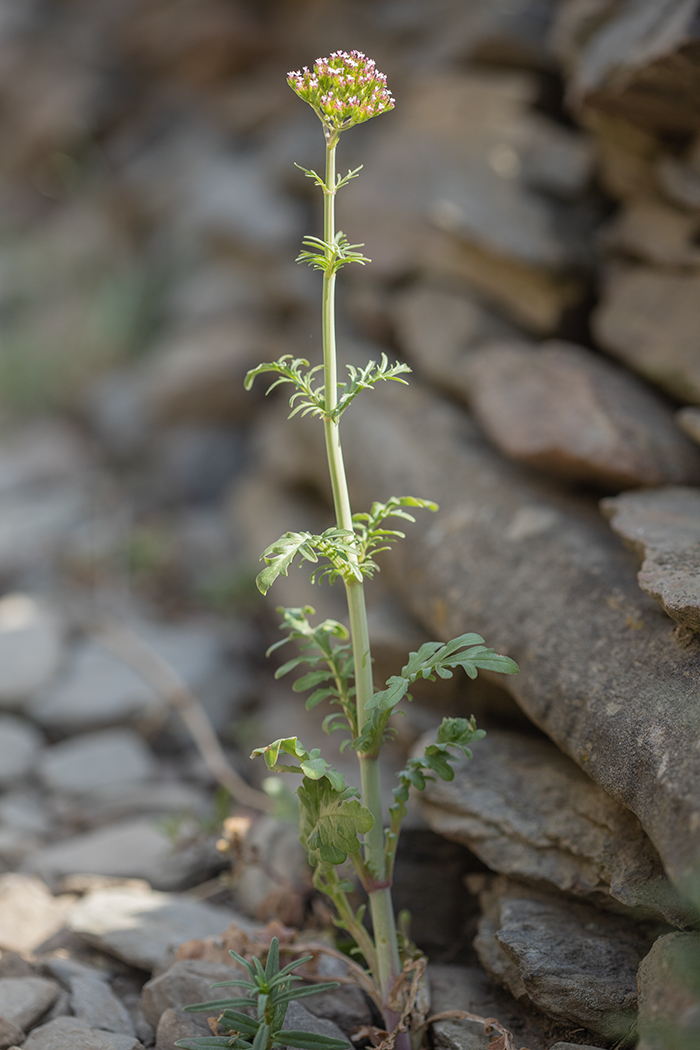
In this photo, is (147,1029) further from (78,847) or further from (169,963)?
(78,847)

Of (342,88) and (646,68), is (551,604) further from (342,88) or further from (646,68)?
(646,68)

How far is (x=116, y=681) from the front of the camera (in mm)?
3938

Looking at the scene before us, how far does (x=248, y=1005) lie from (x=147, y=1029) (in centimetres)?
49

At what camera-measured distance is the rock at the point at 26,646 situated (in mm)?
3797

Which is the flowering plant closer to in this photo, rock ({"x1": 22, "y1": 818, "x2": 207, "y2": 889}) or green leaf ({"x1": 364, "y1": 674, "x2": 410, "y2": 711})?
green leaf ({"x1": 364, "y1": 674, "x2": 410, "y2": 711})

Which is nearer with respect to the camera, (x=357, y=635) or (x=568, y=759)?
(x=357, y=635)

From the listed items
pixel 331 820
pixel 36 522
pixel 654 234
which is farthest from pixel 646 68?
pixel 36 522

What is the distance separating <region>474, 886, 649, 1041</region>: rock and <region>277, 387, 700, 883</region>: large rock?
0.38 meters

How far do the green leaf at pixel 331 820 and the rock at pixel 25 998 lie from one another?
33.3 inches

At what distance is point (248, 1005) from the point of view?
1.71 meters

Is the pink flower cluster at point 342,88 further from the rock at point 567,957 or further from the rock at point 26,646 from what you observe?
the rock at point 26,646

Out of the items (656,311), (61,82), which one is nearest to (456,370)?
(656,311)

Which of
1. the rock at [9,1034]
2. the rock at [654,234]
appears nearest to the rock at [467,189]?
the rock at [654,234]

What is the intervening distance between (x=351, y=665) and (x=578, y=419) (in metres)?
1.36
